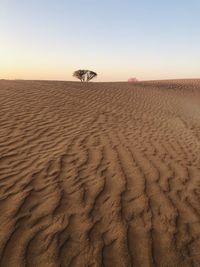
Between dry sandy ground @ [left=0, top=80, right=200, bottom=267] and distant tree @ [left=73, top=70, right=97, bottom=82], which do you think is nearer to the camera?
dry sandy ground @ [left=0, top=80, right=200, bottom=267]

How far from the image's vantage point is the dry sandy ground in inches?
118

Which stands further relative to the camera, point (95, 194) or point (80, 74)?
point (80, 74)

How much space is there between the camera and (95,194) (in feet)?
13.5

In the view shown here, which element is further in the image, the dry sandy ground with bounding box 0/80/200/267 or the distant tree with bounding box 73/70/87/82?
the distant tree with bounding box 73/70/87/82

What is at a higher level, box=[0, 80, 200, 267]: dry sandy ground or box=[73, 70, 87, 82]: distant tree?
box=[0, 80, 200, 267]: dry sandy ground

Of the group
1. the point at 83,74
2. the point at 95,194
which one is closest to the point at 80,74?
the point at 83,74

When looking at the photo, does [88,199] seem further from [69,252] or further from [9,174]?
[9,174]

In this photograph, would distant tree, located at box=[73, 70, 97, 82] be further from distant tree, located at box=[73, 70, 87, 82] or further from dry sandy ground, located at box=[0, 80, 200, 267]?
dry sandy ground, located at box=[0, 80, 200, 267]

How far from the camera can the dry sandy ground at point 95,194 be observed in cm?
301

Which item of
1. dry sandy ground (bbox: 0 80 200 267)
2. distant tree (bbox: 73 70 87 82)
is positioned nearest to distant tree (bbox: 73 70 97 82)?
distant tree (bbox: 73 70 87 82)

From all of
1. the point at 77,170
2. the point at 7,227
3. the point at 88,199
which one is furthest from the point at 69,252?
the point at 77,170

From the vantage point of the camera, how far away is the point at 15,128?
7.15m

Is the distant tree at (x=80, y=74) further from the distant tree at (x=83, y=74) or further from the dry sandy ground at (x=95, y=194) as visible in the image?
the dry sandy ground at (x=95, y=194)

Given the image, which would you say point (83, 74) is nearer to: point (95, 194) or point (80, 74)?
point (80, 74)
